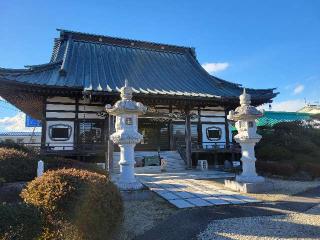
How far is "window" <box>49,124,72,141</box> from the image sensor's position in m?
16.8

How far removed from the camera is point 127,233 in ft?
19.5

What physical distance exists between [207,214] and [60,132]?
12014 mm

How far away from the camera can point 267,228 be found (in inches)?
242

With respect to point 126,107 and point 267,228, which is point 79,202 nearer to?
point 267,228

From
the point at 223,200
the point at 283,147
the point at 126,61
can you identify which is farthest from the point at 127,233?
the point at 126,61

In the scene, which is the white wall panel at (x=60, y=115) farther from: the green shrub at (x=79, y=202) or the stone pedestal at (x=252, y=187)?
the green shrub at (x=79, y=202)

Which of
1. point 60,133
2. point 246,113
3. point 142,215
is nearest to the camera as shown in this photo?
point 142,215

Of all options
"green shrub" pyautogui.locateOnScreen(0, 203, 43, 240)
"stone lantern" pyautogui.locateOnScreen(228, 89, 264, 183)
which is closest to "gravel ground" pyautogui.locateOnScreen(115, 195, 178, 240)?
"green shrub" pyautogui.locateOnScreen(0, 203, 43, 240)

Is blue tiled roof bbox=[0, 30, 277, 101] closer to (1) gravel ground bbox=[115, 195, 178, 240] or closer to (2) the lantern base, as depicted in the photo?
(2) the lantern base

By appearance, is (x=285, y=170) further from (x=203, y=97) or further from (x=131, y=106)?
(x=131, y=106)

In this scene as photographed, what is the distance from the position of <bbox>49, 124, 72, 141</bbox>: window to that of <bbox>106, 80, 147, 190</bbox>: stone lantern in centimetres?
782

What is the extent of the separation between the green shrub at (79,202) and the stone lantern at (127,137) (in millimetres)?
3836

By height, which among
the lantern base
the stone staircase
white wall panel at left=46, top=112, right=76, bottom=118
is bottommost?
the lantern base

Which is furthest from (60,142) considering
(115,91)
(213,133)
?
(213,133)
